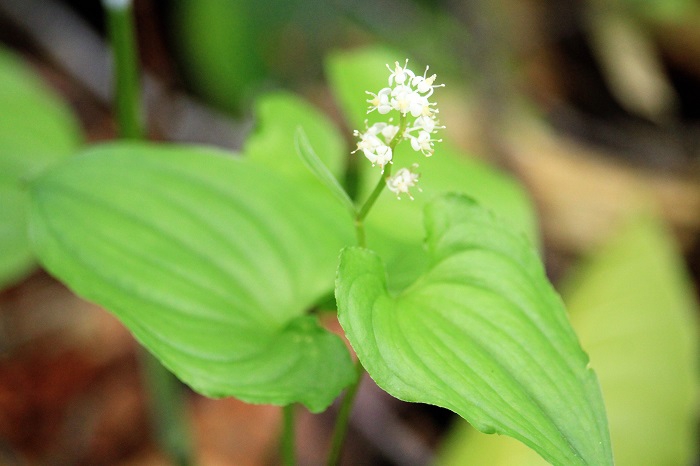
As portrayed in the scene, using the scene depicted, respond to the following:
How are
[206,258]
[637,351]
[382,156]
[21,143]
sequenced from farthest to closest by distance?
[637,351]
[21,143]
[206,258]
[382,156]

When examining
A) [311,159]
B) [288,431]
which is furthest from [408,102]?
[288,431]

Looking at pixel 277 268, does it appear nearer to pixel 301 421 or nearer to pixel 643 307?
pixel 301 421

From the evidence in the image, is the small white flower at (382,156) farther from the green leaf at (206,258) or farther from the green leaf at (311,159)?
the green leaf at (206,258)

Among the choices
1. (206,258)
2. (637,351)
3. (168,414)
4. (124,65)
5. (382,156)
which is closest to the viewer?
(382,156)

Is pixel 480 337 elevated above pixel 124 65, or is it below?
below

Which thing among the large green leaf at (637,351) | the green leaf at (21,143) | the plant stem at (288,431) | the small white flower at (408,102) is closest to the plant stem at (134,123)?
the green leaf at (21,143)

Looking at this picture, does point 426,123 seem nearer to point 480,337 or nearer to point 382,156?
point 382,156
